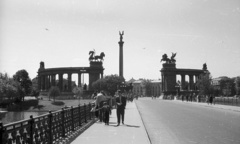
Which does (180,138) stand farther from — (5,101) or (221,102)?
(5,101)

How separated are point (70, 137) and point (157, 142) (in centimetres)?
333

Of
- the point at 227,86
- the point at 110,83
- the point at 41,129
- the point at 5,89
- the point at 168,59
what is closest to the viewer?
the point at 41,129

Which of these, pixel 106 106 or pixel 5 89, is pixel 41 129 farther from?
pixel 5 89

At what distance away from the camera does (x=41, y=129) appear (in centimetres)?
913

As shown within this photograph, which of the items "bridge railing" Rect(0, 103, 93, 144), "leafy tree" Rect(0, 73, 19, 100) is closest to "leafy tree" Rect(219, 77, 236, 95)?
"leafy tree" Rect(0, 73, 19, 100)

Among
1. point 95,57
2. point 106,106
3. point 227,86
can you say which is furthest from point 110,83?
point 106,106

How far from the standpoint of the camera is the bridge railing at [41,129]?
22.0 feet

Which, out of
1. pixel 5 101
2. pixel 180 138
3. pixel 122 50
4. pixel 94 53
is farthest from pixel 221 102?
pixel 94 53

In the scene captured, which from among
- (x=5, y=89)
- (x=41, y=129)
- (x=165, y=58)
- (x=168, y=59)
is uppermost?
(x=165, y=58)

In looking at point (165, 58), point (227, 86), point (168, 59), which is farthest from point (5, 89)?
point (227, 86)

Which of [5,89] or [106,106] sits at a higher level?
[5,89]

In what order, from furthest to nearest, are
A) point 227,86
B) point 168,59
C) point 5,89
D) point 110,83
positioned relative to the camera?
point 227,86, point 168,59, point 110,83, point 5,89

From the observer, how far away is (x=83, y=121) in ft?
62.7

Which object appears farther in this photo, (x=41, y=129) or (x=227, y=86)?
(x=227, y=86)
